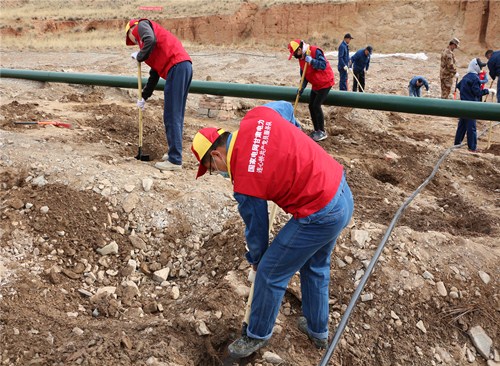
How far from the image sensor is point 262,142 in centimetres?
251

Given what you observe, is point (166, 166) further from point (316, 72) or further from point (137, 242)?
point (316, 72)

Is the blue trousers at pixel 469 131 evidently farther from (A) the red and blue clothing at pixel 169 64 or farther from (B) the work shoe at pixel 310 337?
(B) the work shoe at pixel 310 337

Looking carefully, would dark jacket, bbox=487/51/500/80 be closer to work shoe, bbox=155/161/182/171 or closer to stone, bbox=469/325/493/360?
work shoe, bbox=155/161/182/171

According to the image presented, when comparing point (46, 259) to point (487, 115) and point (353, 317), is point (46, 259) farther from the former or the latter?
point (487, 115)

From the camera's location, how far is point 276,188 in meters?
2.54

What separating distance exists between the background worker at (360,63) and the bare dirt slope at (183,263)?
18.6 ft

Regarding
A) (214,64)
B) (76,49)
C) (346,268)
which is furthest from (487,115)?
(76,49)

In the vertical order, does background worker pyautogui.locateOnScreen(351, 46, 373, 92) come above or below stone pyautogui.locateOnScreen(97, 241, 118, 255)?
above

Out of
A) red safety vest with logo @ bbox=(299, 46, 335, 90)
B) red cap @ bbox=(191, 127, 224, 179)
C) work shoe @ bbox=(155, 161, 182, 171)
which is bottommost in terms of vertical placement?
work shoe @ bbox=(155, 161, 182, 171)

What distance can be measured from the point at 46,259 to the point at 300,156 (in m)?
2.61

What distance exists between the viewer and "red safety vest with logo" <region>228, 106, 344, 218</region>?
8.18 ft

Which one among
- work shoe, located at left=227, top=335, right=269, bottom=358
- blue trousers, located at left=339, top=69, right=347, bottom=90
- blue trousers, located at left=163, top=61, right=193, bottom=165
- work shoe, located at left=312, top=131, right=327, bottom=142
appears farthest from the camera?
blue trousers, located at left=339, top=69, right=347, bottom=90

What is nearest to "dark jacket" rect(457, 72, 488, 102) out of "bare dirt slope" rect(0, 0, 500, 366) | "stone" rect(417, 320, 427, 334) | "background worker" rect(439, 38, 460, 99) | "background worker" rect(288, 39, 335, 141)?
"bare dirt slope" rect(0, 0, 500, 366)

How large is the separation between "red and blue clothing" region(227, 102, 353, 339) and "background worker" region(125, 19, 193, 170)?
2.66 meters
